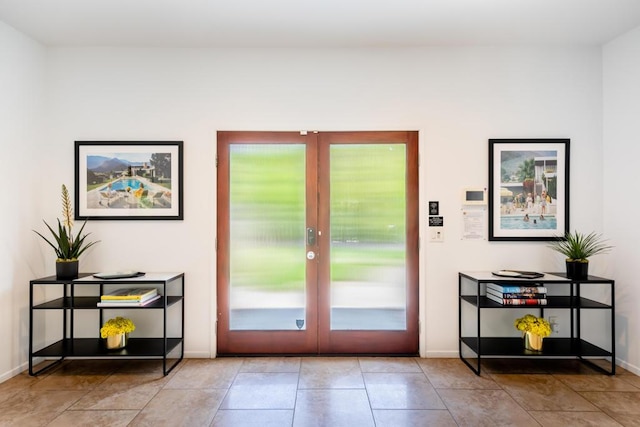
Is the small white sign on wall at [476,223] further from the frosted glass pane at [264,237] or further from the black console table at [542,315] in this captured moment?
the frosted glass pane at [264,237]

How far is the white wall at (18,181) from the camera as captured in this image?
3.21 meters

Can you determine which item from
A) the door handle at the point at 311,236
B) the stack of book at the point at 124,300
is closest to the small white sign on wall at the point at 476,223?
the door handle at the point at 311,236

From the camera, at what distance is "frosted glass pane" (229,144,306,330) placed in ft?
12.2

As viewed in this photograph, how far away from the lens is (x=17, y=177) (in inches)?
132

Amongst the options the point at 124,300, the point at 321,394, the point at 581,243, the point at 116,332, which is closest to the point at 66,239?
the point at 124,300

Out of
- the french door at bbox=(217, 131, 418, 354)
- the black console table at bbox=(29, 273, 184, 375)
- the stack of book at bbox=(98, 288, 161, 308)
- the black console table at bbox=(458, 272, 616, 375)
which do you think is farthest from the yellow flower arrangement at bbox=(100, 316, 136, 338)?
the black console table at bbox=(458, 272, 616, 375)

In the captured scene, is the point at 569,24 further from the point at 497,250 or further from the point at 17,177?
the point at 17,177

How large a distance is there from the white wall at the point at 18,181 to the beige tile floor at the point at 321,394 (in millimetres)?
416

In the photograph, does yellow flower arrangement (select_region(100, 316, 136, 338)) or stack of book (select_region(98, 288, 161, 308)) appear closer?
stack of book (select_region(98, 288, 161, 308))

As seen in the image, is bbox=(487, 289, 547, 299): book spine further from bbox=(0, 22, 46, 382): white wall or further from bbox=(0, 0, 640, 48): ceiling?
bbox=(0, 22, 46, 382): white wall

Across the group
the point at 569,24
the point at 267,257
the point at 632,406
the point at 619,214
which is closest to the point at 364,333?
the point at 267,257

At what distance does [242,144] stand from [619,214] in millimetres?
3496

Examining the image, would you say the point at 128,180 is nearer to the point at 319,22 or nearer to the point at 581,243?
the point at 319,22

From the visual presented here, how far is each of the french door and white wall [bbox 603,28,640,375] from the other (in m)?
1.77
